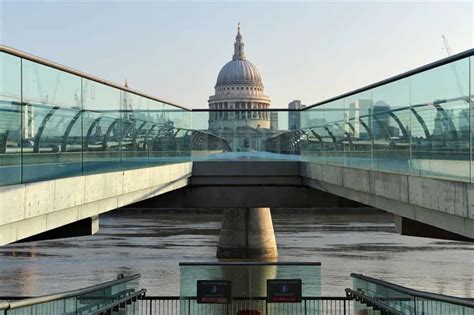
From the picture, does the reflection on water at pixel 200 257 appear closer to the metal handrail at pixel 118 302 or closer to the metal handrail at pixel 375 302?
the metal handrail at pixel 118 302

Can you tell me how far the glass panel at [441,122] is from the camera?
734 cm

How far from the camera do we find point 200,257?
37.4 meters

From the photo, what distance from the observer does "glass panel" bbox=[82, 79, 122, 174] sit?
957 cm

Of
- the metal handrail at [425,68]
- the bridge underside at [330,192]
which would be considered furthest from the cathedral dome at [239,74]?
the metal handrail at [425,68]

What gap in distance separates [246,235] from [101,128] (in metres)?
25.7

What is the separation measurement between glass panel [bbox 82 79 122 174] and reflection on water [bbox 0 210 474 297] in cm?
1537

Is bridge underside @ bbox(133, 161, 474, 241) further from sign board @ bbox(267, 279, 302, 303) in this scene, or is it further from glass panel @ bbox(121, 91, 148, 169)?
glass panel @ bbox(121, 91, 148, 169)

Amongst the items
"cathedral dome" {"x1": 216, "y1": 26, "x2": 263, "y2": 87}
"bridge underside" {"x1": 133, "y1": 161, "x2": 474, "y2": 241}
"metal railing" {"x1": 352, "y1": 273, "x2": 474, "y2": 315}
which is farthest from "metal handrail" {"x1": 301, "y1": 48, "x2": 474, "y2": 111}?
"cathedral dome" {"x1": 216, "y1": 26, "x2": 263, "y2": 87}

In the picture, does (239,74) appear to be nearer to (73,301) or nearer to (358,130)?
(358,130)

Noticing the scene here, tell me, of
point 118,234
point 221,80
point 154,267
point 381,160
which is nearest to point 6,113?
point 381,160

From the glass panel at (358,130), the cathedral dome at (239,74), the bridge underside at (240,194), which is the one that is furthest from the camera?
the cathedral dome at (239,74)

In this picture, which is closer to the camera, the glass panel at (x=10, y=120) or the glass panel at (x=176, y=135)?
the glass panel at (x=10, y=120)

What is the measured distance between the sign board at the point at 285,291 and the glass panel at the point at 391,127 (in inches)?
91.3

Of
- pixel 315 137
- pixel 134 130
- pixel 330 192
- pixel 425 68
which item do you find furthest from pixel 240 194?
pixel 425 68
